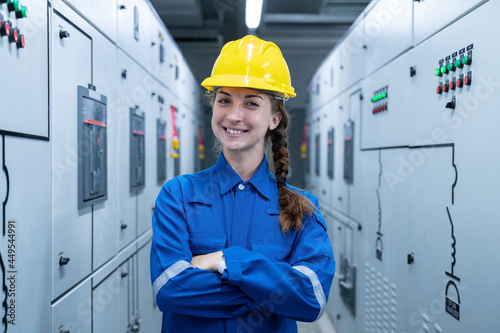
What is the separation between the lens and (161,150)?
3.47 m

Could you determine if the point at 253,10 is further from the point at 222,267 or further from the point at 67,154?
the point at 222,267

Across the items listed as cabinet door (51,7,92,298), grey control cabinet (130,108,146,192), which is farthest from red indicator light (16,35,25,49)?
grey control cabinet (130,108,146,192)

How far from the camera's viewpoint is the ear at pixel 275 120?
1527 mm

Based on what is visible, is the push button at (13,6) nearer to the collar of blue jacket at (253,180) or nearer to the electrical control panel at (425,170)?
the collar of blue jacket at (253,180)

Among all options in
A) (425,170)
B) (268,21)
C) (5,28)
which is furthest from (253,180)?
(268,21)

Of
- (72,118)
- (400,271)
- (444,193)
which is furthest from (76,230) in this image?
(400,271)

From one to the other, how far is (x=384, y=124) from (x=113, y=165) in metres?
1.71

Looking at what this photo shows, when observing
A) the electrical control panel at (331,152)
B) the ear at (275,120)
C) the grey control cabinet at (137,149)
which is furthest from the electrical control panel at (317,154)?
the ear at (275,120)

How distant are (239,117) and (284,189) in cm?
31

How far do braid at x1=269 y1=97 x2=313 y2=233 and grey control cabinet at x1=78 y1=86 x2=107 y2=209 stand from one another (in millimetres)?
844

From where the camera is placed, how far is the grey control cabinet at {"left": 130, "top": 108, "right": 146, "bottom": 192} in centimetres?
255

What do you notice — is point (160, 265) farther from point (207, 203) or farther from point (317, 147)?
point (317, 147)

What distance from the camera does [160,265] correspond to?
4.18ft

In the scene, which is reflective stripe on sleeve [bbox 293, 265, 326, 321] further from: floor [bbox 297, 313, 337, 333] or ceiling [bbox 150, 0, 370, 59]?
ceiling [bbox 150, 0, 370, 59]
